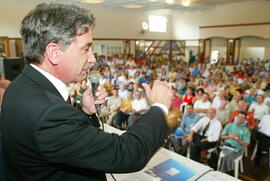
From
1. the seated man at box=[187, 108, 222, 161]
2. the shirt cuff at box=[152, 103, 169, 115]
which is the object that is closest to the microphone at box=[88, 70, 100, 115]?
the shirt cuff at box=[152, 103, 169, 115]

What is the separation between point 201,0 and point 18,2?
920 centimetres

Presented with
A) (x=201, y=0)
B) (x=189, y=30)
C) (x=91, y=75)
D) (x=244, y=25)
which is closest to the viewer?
(x=91, y=75)

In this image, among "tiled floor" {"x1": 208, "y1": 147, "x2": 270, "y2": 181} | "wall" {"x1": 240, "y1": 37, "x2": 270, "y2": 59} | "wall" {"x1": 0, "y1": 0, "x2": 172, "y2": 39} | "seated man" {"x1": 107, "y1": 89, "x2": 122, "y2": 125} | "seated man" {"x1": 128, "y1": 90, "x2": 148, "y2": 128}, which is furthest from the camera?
"wall" {"x1": 240, "y1": 37, "x2": 270, "y2": 59}

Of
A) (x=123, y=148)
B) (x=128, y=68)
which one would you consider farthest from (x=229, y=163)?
(x=128, y=68)

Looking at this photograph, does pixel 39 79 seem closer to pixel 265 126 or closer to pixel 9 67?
pixel 265 126

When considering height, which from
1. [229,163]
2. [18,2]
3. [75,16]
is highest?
[18,2]

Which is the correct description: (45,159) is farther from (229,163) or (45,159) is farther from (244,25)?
(244,25)

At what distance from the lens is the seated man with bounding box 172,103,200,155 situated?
12.2 feet

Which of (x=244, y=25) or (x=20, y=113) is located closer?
(x=20, y=113)

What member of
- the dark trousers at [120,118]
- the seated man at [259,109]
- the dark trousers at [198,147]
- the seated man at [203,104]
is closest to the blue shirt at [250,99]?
the seated man at [259,109]

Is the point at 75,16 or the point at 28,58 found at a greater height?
the point at 75,16

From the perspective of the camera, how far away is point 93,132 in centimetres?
64

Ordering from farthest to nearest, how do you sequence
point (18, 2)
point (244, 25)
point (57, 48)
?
point (244, 25), point (18, 2), point (57, 48)

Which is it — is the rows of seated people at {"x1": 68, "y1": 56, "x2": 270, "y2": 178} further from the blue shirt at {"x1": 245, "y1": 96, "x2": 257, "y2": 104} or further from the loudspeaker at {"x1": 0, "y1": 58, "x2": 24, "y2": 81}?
the loudspeaker at {"x1": 0, "y1": 58, "x2": 24, "y2": 81}
